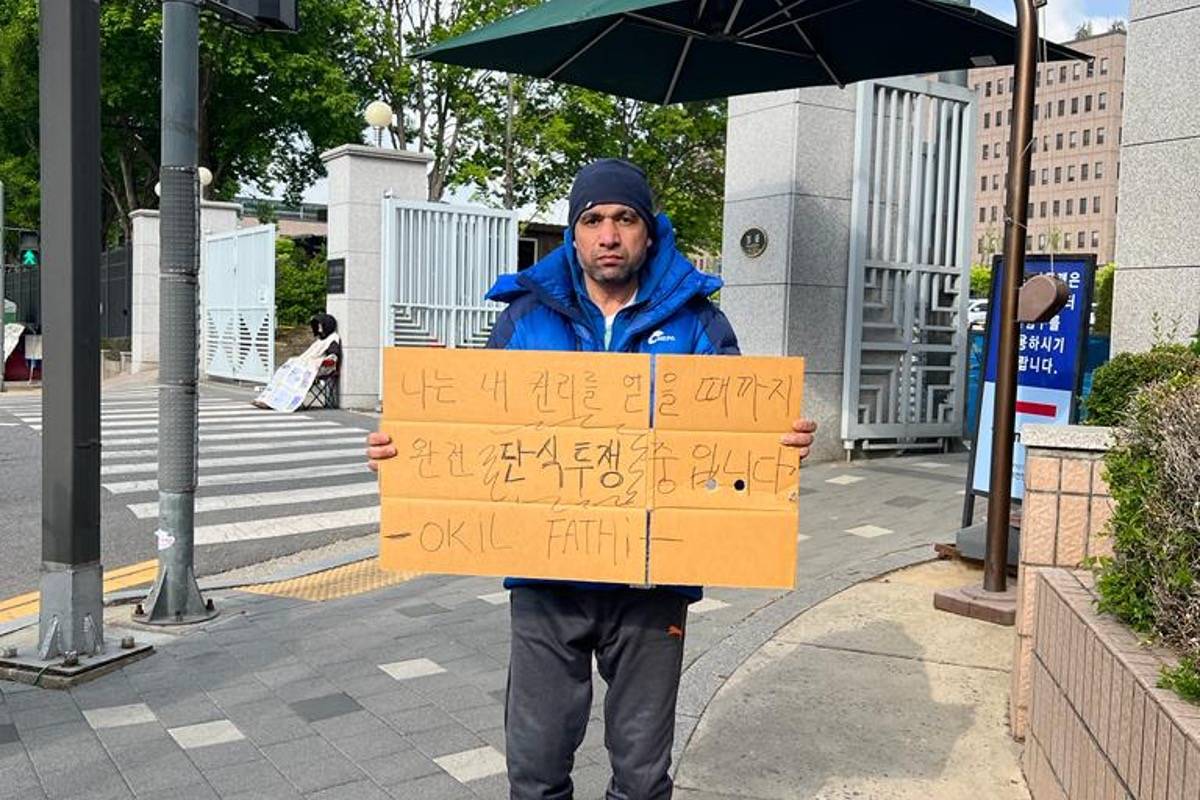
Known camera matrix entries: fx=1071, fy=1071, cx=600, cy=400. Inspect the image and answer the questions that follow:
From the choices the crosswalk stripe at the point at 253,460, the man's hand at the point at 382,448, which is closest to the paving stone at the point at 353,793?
the man's hand at the point at 382,448

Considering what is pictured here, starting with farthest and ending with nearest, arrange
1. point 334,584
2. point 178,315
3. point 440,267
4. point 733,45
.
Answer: point 440,267, point 733,45, point 334,584, point 178,315

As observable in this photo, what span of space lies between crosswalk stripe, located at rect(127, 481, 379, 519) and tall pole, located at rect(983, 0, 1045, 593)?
19.3ft

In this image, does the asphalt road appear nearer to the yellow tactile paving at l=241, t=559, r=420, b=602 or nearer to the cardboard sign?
the yellow tactile paving at l=241, t=559, r=420, b=602

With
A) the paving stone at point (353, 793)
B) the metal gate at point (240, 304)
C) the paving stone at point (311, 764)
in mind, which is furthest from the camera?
the metal gate at point (240, 304)

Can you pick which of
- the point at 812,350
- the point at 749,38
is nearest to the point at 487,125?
the point at 812,350

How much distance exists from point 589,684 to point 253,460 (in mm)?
8866

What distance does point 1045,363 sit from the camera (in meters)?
6.14

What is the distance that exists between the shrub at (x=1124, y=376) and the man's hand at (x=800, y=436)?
101 inches

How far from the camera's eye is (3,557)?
7039mm

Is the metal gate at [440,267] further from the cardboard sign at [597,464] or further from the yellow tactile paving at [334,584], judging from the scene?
the cardboard sign at [597,464]

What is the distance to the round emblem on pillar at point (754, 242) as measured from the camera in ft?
32.5

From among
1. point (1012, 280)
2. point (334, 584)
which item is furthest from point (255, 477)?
point (1012, 280)

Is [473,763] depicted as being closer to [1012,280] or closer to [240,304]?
[1012,280]

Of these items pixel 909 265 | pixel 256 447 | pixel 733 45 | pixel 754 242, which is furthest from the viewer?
pixel 256 447
